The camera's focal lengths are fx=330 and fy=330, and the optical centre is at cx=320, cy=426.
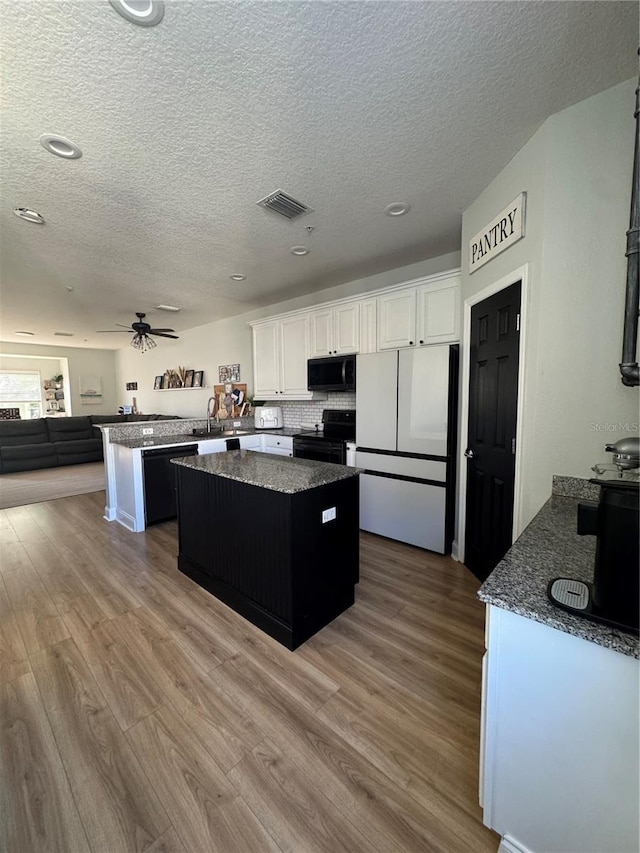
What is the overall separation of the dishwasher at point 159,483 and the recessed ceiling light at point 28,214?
2169mm

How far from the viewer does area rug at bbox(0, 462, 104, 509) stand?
4.84 meters

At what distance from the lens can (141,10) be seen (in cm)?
117

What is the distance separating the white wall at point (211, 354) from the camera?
3.88m

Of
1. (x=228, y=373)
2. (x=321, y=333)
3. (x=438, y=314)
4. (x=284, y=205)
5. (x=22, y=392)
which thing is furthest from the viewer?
(x=22, y=392)

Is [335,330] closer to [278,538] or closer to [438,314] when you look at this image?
[438,314]

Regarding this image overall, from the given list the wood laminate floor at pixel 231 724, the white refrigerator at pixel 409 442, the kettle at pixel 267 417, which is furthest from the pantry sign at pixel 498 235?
the kettle at pixel 267 417

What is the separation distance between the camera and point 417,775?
1.25m

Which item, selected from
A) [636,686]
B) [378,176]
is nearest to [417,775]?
[636,686]

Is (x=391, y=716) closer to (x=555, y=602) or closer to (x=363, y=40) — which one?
(x=555, y=602)

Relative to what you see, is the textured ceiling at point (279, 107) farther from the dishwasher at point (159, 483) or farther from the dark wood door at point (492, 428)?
the dishwasher at point (159, 483)

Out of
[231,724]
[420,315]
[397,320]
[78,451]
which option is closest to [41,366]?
[78,451]

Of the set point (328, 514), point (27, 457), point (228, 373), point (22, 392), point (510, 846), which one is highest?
point (228, 373)

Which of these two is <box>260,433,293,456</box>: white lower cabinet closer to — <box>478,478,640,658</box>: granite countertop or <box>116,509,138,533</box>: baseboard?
<box>116,509,138,533</box>: baseboard

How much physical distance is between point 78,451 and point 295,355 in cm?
569
